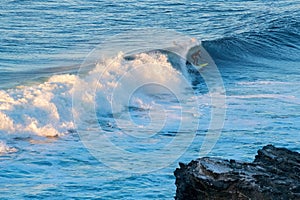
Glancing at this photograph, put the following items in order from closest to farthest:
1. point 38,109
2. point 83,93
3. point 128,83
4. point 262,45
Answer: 1. point 38,109
2. point 83,93
3. point 128,83
4. point 262,45

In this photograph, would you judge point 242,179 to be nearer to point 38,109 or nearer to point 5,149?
point 5,149

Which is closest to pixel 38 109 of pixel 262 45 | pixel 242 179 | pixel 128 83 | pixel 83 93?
pixel 83 93

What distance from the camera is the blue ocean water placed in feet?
31.3

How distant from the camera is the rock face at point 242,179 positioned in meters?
5.11

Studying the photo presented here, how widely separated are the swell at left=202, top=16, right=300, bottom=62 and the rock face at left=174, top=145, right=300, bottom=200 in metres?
16.3

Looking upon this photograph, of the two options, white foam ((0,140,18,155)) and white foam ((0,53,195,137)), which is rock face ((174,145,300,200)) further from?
white foam ((0,53,195,137))

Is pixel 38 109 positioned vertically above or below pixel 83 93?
below

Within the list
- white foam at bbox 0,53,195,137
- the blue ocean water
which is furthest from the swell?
white foam at bbox 0,53,195,137

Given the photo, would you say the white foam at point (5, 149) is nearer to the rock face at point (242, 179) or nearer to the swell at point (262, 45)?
the rock face at point (242, 179)

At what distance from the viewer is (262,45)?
76.6 ft

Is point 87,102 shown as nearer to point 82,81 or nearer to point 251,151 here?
point 82,81

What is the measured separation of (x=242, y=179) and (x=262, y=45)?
18.5 metres

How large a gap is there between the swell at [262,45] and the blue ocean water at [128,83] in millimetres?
35

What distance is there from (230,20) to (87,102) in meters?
12.7
